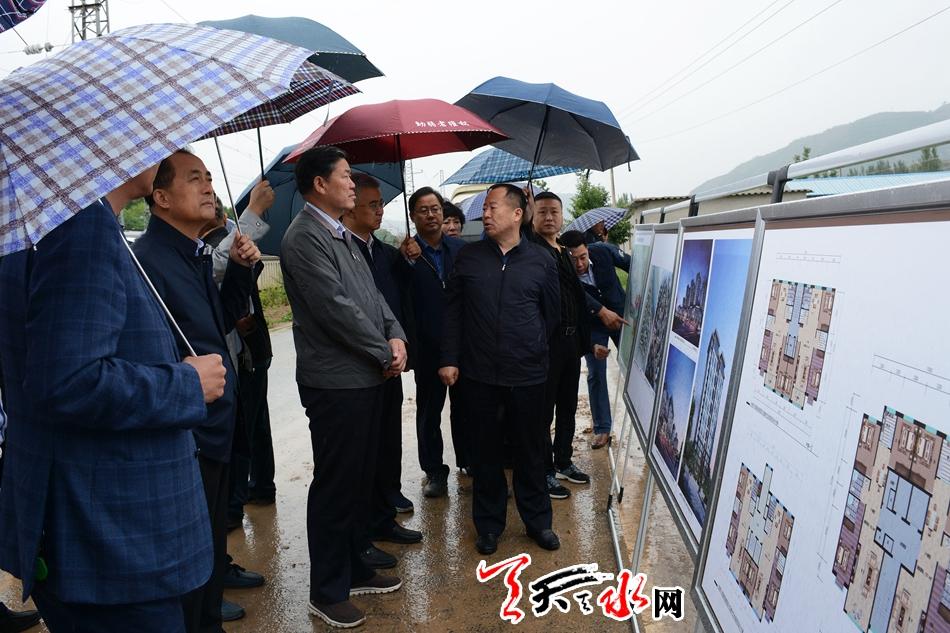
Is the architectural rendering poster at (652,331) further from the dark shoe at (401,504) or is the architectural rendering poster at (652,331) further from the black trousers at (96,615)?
the black trousers at (96,615)

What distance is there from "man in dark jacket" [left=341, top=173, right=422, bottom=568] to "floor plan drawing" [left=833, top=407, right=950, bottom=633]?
9.06ft

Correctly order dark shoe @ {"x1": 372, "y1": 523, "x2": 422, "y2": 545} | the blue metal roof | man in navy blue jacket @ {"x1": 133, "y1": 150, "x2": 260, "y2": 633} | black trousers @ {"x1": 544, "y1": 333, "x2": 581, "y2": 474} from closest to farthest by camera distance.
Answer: the blue metal roof
man in navy blue jacket @ {"x1": 133, "y1": 150, "x2": 260, "y2": 633}
dark shoe @ {"x1": 372, "y1": 523, "x2": 422, "y2": 545}
black trousers @ {"x1": 544, "y1": 333, "x2": 581, "y2": 474}

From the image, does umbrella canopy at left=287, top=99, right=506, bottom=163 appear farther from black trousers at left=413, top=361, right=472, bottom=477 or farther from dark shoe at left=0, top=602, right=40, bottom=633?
dark shoe at left=0, top=602, right=40, bottom=633

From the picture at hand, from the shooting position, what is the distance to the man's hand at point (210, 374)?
5.66 feet

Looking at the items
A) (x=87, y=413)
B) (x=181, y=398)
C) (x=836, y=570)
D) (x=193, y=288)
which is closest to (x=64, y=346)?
(x=87, y=413)

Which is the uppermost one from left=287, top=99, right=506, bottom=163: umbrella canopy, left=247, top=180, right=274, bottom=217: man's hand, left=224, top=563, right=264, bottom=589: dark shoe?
left=287, top=99, right=506, bottom=163: umbrella canopy

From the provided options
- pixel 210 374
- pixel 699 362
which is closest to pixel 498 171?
→ pixel 699 362

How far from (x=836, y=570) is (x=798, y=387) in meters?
0.35

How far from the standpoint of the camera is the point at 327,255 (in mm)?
2945

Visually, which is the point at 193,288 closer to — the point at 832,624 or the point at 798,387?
the point at 798,387

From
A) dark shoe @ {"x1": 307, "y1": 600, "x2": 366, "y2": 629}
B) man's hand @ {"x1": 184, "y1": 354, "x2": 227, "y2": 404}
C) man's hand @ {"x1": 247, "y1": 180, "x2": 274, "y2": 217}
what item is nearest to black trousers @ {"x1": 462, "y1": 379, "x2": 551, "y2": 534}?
dark shoe @ {"x1": 307, "y1": 600, "x2": 366, "y2": 629}

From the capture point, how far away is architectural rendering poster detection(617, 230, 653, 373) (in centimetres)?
392

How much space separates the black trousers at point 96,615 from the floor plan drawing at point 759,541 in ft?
4.65

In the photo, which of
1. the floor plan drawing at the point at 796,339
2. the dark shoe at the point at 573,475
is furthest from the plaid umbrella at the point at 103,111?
the dark shoe at the point at 573,475
